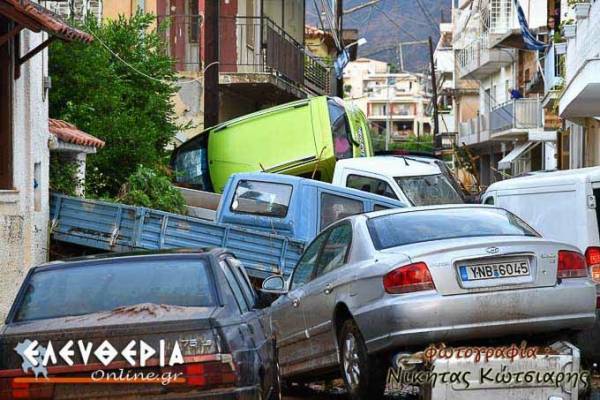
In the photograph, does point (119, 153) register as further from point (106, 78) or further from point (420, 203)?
point (420, 203)

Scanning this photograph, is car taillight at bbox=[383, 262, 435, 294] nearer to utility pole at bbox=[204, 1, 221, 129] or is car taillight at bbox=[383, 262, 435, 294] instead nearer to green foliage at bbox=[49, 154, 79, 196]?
green foliage at bbox=[49, 154, 79, 196]

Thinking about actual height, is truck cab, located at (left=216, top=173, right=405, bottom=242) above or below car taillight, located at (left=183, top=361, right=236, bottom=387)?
above

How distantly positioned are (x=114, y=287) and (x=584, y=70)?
14537 millimetres

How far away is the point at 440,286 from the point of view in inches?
355

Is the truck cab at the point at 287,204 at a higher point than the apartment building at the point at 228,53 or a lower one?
lower

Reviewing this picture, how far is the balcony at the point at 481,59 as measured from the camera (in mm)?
58719

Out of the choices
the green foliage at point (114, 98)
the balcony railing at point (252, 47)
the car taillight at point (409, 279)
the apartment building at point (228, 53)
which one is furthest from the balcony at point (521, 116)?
the car taillight at point (409, 279)

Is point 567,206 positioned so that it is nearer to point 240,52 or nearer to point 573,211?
point 573,211

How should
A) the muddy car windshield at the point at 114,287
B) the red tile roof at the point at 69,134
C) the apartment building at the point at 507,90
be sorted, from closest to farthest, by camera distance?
the muddy car windshield at the point at 114,287
the red tile roof at the point at 69,134
the apartment building at the point at 507,90

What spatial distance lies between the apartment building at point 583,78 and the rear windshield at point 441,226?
10.8 m

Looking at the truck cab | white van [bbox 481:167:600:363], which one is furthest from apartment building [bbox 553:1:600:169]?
white van [bbox 481:167:600:363]

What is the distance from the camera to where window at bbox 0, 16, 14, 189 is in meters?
15.7

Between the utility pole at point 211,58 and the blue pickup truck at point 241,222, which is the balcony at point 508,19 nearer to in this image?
the utility pole at point 211,58

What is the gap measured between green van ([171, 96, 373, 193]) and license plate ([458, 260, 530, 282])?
14293mm
